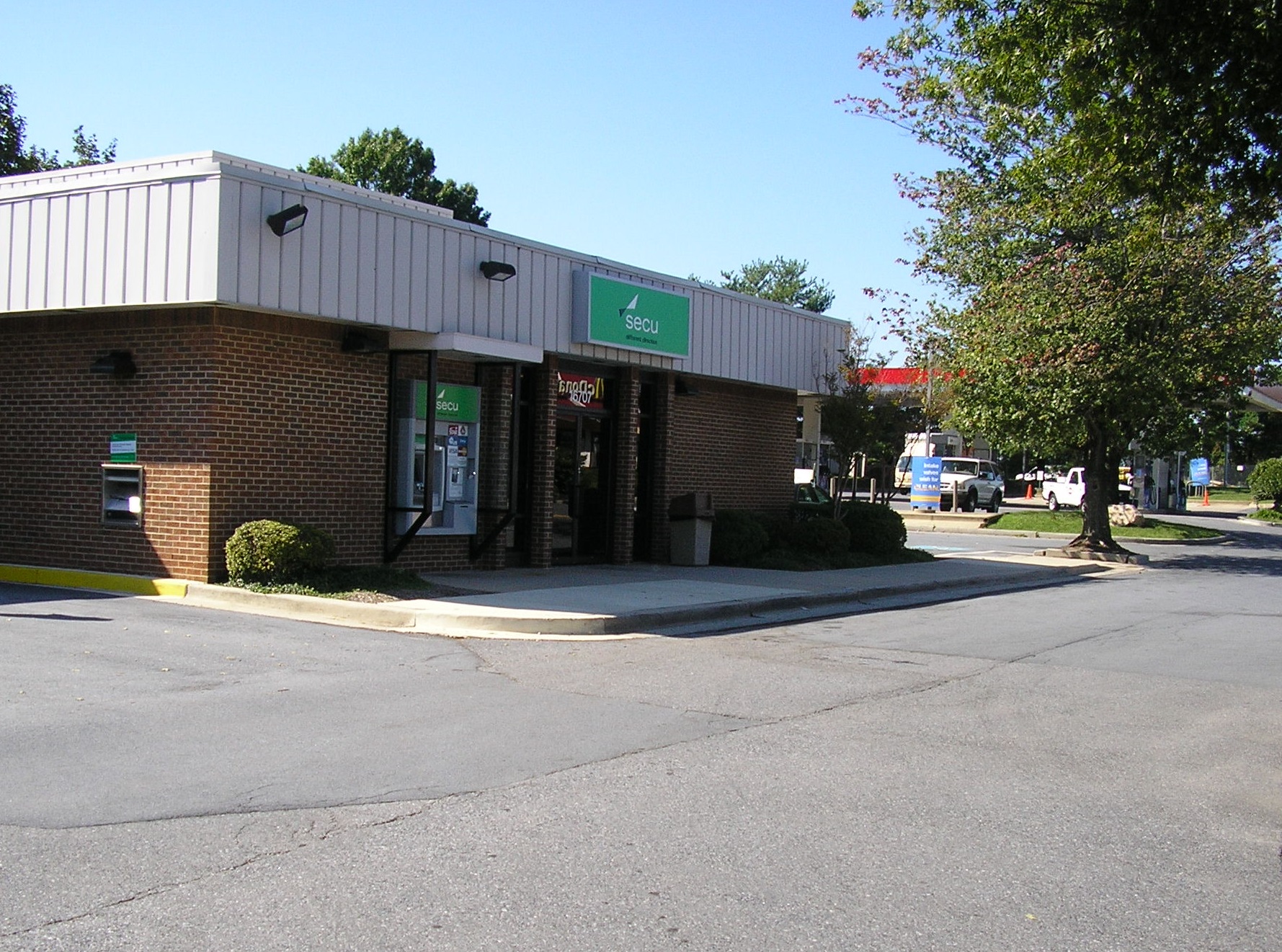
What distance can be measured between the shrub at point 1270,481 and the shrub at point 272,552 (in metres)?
45.6

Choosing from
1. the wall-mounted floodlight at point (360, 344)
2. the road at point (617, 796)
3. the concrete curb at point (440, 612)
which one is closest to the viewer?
the road at point (617, 796)

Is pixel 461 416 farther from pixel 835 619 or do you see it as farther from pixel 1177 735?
pixel 1177 735

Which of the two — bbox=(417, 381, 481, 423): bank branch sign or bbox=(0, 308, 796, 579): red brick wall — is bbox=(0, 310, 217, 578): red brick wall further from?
bbox=(417, 381, 481, 423): bank branch sign

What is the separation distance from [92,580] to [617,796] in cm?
1028

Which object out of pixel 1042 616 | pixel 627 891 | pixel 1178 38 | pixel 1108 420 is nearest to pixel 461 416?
pixel 1042 616

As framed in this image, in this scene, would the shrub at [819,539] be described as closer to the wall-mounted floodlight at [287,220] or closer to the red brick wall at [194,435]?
the red brick wall at [194,435]

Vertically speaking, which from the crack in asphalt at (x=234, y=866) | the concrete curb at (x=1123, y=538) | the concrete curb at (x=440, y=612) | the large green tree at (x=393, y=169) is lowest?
the crack in asphalt at (x=234, y=866)

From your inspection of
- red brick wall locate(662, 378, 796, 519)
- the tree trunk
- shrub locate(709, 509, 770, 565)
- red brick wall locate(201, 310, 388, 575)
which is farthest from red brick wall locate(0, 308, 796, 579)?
the tree trunk

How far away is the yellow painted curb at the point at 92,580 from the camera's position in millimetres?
13852

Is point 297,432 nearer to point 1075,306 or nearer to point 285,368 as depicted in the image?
point 285,368

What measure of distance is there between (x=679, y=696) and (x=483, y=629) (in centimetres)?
366

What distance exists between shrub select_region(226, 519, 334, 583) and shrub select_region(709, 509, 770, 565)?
314 inches

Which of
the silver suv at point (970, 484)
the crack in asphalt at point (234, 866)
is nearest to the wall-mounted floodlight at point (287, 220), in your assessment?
the crack in asphalt at point (234, 866)

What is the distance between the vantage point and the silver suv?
45.9 m
